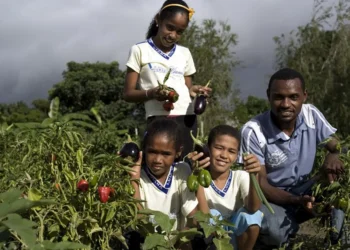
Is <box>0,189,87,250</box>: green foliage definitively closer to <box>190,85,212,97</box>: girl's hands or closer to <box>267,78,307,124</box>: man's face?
<box>267,78,307,124</box>: man's face

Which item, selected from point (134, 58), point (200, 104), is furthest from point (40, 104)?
point (200, 104)

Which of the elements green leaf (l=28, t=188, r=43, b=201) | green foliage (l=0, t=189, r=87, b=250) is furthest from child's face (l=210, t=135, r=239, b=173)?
green foliage (l=0, t=189, r=87, b=250)

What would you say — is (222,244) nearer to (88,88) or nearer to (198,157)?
(198,157)

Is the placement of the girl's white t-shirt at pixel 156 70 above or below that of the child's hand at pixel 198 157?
above

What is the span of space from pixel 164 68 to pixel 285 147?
Result: 0.99m

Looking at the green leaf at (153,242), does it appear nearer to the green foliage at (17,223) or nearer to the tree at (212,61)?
the green foliage at (17,223)

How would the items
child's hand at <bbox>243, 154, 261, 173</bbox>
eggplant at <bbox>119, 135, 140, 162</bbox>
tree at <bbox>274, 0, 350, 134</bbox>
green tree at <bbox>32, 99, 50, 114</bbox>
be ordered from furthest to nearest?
green tree at <bbox>32, 99, 50, 114</bbox> < tree at <bbox>274, 0, 350, 134</bbox> < child's hand at <bbox>243, 154, 261, 173</bbox> < eggplant at <bbox>119, 135, 140, 162</bbox>

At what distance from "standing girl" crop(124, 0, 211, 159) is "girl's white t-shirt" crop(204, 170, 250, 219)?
1.77 ft

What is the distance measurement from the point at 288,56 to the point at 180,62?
1135 centimetres

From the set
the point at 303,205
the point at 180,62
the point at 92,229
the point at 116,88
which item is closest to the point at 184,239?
the point at 92,229

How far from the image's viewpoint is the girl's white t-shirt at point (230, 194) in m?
4.05

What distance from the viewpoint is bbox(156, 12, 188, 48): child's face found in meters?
4.40

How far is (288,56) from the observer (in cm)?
1565

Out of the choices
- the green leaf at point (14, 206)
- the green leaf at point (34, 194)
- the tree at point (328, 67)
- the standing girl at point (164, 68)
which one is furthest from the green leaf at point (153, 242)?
the tree at point (328, 67)
